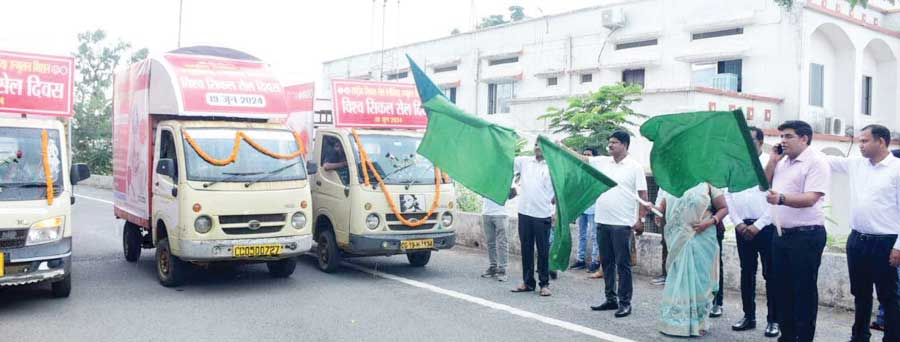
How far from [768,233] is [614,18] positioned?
660 inches

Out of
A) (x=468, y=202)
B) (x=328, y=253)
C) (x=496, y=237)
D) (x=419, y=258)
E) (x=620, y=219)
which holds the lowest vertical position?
(x=419, y=258)

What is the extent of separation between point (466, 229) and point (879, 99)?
53.0 ft

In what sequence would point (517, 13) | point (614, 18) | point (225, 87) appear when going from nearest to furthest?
point (225, 87) → point (614, 18) → point (517, 13)

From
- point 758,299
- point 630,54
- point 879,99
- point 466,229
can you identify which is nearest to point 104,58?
point 630,54

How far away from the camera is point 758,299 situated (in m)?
8.12

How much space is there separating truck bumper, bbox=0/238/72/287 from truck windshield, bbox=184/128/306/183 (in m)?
1.51

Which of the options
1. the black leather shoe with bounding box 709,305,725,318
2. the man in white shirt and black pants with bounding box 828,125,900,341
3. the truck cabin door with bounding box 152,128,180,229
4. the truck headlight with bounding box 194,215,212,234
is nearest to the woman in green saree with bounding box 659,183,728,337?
the black leather shoe with bounding box 709,305,725,318

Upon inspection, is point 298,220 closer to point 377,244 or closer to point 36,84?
point 377,244

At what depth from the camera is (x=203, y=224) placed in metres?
7.79

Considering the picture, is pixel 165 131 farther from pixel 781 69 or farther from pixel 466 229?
pixel 781 69

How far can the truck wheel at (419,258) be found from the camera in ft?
32.7

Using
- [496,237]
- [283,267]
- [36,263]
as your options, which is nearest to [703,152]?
[496,237]

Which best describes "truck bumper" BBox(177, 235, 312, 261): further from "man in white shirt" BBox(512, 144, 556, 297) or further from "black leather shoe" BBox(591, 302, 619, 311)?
"black leather shoe" BBox(591, 302, 619, 311)

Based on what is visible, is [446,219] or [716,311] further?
[446,219]
